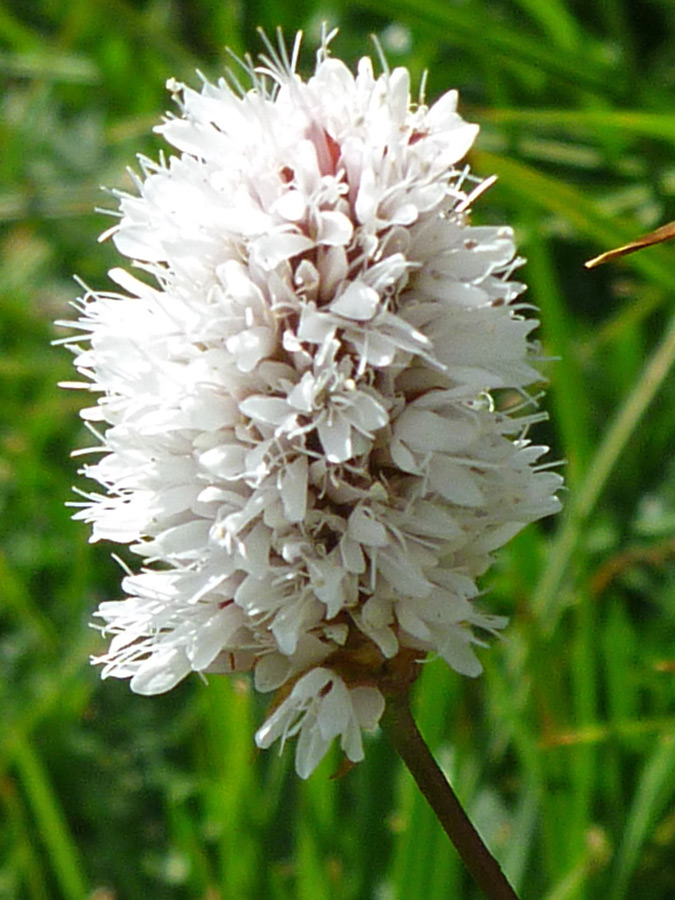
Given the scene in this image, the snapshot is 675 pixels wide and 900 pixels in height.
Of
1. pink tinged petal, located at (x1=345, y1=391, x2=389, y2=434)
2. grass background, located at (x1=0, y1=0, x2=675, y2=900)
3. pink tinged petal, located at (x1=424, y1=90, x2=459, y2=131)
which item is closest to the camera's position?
pink tinged petal, located at (x1=345, y1=391, x2=389, y2=434)

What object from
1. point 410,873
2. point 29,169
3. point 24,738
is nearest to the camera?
point 410,873

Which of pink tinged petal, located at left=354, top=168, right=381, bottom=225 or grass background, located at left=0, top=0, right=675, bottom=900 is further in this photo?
grass background, located at left=0, top=0, right=675, bottom=900

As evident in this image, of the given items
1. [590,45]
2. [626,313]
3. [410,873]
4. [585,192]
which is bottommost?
[410,873]

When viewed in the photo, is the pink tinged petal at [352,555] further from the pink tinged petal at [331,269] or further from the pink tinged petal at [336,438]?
the pink tinged petal at [331,269]

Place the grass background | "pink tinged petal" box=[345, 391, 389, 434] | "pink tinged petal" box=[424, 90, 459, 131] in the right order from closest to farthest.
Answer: "pink tinged petal" box=[345, 391, 389, 434] → "pink tinged petal" box=[424, 90, 459, 131] → the grass background

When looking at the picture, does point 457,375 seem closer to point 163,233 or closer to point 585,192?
point 163,233

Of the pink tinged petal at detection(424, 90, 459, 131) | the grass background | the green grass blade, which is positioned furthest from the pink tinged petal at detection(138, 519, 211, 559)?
the green grass blade

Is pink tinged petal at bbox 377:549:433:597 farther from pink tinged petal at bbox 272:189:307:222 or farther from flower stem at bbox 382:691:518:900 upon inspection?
pink tinged petal at bbox 272:189:307:222

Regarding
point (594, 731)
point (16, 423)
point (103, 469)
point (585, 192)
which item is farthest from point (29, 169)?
point (103, 469)
